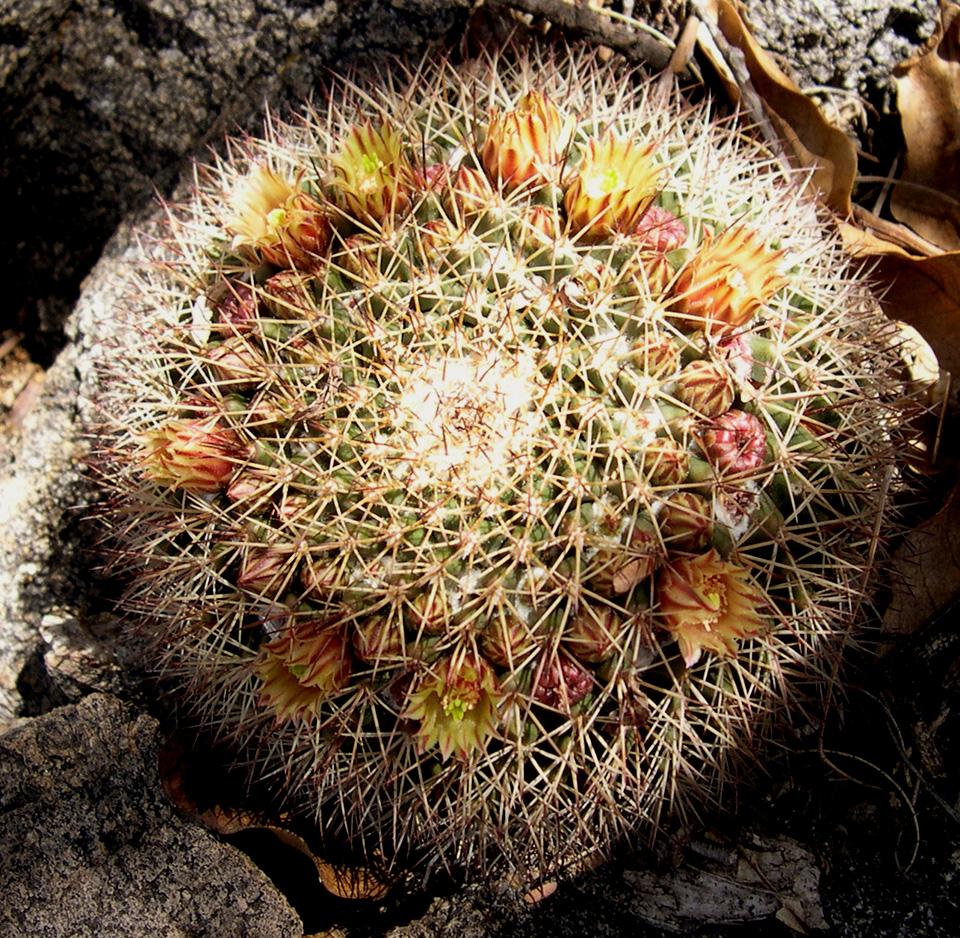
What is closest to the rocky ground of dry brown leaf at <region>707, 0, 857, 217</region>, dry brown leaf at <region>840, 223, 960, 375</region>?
dry brown leaf at <region>707, 0, 857, 217</region>

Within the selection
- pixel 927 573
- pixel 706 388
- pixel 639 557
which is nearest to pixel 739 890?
pixel 927 573

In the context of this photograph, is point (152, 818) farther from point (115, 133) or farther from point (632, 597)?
point (115, 133)

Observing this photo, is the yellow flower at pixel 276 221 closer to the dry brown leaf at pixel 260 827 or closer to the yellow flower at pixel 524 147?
the yellow flower at pixel 524 147

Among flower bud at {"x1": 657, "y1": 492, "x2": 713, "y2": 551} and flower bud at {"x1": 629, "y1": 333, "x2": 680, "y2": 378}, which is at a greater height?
flower bud at {"x1": 629, "y1": 333, "x2": 680, "y2": 378}

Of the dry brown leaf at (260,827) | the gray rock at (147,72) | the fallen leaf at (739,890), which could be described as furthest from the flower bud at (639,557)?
the gray rock at (147,72)

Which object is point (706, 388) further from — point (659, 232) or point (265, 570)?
point (265, 570)

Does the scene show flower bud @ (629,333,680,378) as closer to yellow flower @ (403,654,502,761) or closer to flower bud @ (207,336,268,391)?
yellow flower @ (403,654,502,761)

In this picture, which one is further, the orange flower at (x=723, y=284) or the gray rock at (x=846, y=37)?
the gray rock at (x=846, y=37)
